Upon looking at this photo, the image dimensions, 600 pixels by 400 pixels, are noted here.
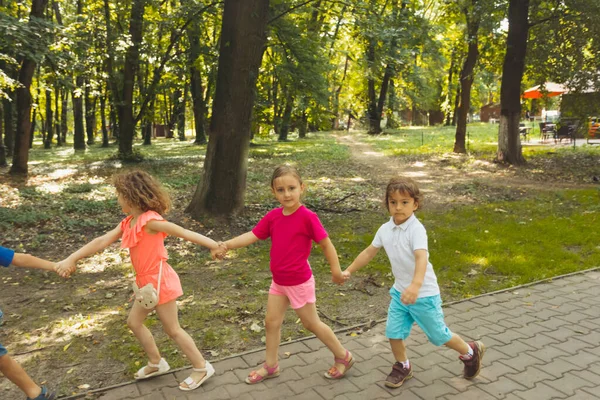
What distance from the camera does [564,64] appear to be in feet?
54.3

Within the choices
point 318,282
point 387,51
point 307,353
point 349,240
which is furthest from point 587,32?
point 307,353

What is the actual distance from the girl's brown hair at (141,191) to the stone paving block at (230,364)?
1.47 meters

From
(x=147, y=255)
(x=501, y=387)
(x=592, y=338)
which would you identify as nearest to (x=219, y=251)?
(x=147, y=255)

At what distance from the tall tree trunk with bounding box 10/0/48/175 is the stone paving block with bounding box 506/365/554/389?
15.5 metres

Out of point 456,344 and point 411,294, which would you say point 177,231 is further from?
point 456,344

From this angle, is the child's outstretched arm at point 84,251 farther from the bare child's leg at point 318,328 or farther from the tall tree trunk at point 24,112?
the tall tree trunk at point 24,112

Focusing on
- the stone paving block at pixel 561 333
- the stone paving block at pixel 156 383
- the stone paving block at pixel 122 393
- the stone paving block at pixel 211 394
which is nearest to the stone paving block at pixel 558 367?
the stone paving block at pixel 561 333

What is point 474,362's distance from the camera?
3943 millimetres

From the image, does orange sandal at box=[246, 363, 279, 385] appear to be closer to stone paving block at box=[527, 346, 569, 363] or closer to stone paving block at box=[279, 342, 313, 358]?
stone paving block at box=[279, 342, 313, 358]

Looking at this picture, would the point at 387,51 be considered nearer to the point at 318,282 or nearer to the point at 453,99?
the point at 318,282

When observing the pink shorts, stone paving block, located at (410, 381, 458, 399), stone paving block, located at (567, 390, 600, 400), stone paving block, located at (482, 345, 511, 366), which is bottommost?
stone paving block, located at (410, 381, 458, 399)

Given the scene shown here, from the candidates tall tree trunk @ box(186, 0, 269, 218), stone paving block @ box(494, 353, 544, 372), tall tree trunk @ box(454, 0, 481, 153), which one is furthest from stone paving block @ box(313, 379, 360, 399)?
tall tree trunk @ box(454, 0, 481, 153)

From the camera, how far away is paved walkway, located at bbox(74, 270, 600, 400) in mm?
3820

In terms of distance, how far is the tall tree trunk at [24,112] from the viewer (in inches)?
587
